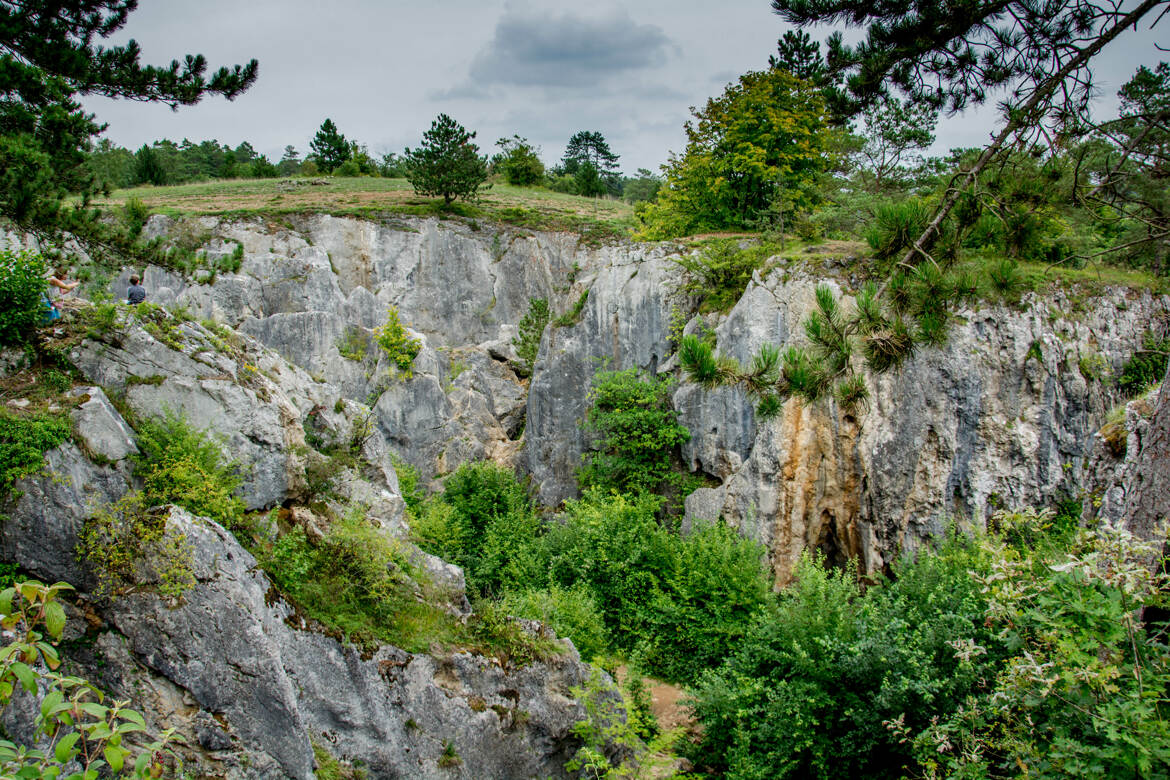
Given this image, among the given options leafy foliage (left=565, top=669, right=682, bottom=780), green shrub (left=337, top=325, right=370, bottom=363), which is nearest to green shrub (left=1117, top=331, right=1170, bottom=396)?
leafy foliage (left=565, top=669, right=682, bottom=780)

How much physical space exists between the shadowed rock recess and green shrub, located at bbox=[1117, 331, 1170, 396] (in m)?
0.40

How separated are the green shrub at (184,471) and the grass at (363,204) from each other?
2452 centimetres

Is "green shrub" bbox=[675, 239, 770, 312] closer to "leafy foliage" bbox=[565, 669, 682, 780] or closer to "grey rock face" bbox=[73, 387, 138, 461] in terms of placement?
"leafy foliage" bbox=[565, 669, 682, 780]

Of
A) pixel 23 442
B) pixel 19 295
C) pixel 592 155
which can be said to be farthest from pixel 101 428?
pixel 592 155

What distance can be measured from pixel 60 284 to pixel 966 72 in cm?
1097

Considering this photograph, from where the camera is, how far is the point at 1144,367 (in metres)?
11.5

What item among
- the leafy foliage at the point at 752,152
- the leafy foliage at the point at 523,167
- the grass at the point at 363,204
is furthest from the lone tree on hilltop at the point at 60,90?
the leafy foliage at the point at 523,167

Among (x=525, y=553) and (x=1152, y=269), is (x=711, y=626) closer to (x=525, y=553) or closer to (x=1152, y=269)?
(x=525, y=553)

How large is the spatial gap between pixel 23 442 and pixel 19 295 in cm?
215

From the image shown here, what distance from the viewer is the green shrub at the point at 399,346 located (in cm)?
2178

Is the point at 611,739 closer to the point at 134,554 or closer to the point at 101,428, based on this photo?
the point at 134,554

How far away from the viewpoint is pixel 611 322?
19.2m

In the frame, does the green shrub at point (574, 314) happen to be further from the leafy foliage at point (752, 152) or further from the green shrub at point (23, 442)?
the green shrub at point (23, 442)

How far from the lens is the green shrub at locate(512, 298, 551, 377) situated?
24984mm
